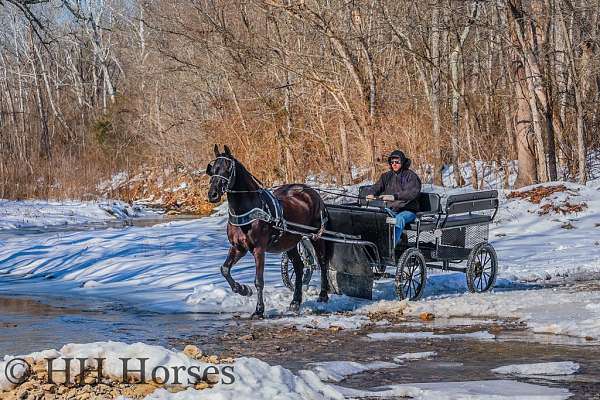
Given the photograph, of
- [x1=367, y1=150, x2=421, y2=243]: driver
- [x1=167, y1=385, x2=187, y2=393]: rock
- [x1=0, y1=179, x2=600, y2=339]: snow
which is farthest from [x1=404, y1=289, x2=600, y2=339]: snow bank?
[x1=167, y1=385, x2=187, y2=393]: rock

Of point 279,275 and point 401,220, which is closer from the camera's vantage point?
point 401,220

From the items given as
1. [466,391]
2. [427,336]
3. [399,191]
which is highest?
[399,191]

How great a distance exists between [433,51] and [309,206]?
1572cm

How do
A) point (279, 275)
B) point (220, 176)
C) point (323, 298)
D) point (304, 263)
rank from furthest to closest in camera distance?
point (279, 275), point (304, 263), point (323, 298), point (220, 176)

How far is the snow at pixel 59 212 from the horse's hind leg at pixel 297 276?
17.7 meters

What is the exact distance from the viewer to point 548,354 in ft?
29.1

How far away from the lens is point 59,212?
32875 millimetres

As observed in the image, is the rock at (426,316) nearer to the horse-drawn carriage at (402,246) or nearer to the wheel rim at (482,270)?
the horse-drawn carriage at (402,246)

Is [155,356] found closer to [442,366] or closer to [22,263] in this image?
[442,366]

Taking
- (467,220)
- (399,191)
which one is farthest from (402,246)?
(467,220)

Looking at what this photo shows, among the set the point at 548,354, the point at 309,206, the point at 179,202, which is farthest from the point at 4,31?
the point at 548,354

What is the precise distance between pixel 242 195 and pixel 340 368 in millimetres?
4130

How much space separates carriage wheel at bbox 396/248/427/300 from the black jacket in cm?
71

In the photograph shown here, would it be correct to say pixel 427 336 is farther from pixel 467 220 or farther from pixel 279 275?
pixel 279 275
